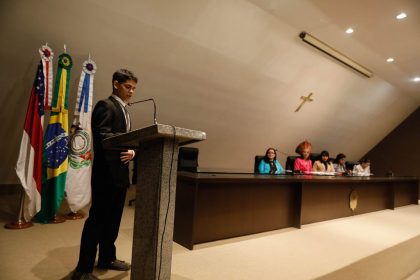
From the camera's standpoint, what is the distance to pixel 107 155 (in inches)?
58.4

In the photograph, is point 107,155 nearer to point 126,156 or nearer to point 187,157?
point 126,156

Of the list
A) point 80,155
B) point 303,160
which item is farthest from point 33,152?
point 303,160

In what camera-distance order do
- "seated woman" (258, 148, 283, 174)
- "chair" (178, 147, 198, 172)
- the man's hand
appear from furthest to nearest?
"seated woman" (258, 148, 283, 174) < "chair" (178, 147, 198, 172) < the man's hand

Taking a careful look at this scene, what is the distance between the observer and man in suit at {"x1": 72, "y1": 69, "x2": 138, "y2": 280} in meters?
1.49

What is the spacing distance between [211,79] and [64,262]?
3.30 meters

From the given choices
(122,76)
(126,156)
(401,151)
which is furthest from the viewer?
(401,151)

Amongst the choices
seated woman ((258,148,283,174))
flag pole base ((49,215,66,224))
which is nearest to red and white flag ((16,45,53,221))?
flag pole base ((49,215,66,224))

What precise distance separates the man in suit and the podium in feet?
0.74

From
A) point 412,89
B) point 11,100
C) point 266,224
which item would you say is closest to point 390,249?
point 266,224

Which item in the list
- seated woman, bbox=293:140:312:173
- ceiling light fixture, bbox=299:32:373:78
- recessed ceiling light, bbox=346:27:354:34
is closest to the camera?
recessed ceiling light, bbox=346:27:354:34

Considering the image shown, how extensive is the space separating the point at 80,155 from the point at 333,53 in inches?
181

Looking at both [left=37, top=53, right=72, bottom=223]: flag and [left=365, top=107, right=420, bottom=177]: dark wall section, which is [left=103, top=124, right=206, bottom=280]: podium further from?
[left=365, top=107, right=420, bottom=177]: dark wall section

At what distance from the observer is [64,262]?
1.81 meters

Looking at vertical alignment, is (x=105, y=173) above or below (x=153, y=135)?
below
